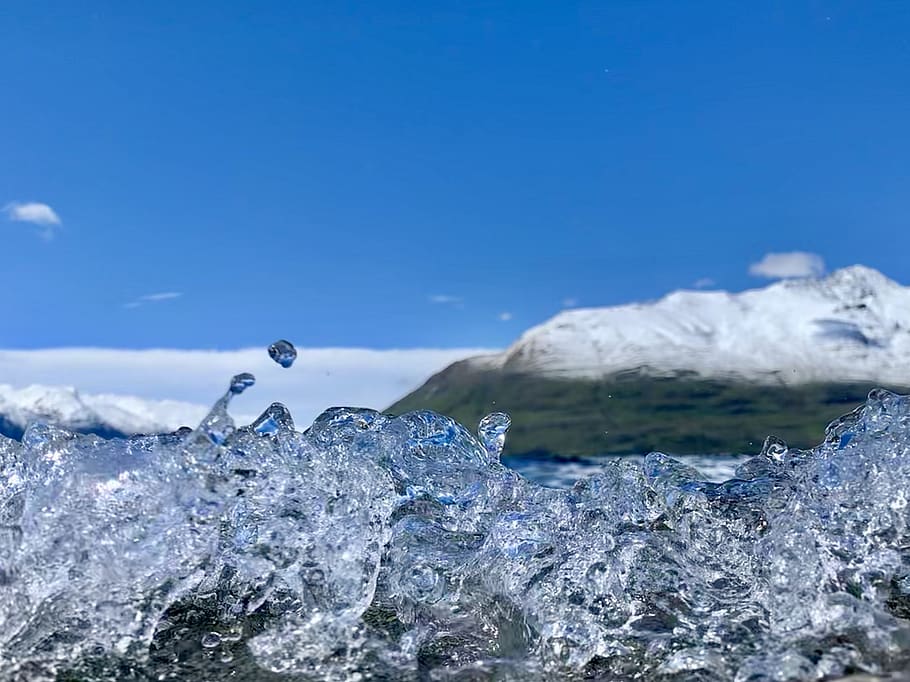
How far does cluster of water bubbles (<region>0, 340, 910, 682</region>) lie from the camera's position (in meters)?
4.07

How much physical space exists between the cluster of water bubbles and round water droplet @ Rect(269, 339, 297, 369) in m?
0.28

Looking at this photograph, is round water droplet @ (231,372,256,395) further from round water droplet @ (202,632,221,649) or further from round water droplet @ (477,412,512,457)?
round water droplet @ (477,412,512,457)

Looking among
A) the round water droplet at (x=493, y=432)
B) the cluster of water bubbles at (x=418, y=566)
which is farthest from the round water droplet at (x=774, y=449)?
the round water droplet at (x=493, y=432)

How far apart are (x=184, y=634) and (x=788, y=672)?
2619 mm

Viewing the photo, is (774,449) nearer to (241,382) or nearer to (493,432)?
(493,432)

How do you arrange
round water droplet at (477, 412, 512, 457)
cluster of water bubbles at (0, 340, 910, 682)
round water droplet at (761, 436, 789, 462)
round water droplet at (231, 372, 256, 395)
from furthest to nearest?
1. round water droplet at (477, 412, 512, 457)
2. round water droplet at (761, 436, 789, 462)
3. round water droplet at (231, 372, 256, 395)
4. cluster of water bubbles at (0, 340, 910, 682)

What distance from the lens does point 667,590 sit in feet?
16.2

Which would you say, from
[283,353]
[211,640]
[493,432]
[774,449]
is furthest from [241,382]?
[774,449]

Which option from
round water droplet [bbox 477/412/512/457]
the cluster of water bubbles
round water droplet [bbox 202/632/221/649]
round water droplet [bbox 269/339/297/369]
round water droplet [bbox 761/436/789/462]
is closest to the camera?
the cluster of water bubbles

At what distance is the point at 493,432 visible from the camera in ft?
24.8

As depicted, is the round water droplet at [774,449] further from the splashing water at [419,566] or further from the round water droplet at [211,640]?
the round water droplet at [211,640]

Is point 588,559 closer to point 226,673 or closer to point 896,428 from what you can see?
point 226,673

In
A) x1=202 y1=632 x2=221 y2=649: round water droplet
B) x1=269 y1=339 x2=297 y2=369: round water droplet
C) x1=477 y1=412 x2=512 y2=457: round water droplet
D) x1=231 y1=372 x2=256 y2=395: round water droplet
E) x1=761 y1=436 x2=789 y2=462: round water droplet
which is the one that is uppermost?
x1=269 y1=339 x2=297 y2=369: round water droplet

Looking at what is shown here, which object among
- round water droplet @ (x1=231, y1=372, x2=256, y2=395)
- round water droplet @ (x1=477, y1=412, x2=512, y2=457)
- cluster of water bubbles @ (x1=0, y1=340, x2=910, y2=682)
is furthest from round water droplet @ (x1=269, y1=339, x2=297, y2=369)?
Answer: round water droplet @ (x1=477, y1=412, x2=512, y2=457)
